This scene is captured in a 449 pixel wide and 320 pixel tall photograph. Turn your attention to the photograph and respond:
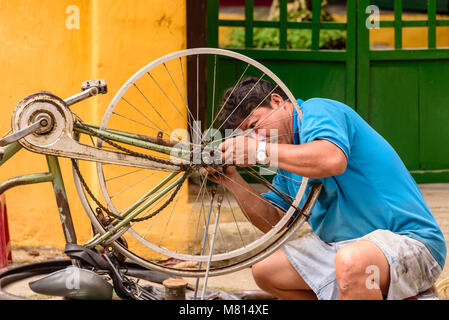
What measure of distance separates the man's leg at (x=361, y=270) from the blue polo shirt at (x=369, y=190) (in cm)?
20

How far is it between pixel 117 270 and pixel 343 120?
1.17 m

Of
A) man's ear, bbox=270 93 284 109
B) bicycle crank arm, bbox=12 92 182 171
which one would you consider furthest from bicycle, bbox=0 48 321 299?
man's ear, bbox=270 93 284 109

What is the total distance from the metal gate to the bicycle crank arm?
207 centimetres

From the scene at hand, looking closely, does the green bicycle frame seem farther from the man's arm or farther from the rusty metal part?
the rusty metal part

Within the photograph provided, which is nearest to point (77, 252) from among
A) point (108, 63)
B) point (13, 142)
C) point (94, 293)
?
point (94, 293)

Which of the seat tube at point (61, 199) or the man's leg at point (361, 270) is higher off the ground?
the seat tube at point (61, 199)

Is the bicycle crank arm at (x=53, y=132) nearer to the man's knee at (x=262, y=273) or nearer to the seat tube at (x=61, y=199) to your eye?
the seat tube at (x=61, y=199)

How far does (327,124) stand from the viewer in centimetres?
274

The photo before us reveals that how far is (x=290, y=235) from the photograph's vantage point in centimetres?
302

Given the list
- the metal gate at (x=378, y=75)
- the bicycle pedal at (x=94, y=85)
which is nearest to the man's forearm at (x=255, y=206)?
the bicycle pedal at (x=94, y=85)

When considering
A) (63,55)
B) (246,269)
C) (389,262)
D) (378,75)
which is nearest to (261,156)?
(389,262)

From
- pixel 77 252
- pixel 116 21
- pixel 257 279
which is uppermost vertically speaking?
pixel 116 21

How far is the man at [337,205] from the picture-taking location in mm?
2709
